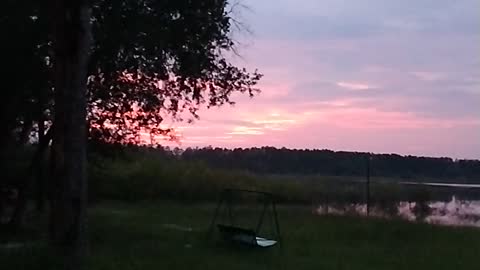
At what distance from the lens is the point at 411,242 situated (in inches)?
1041

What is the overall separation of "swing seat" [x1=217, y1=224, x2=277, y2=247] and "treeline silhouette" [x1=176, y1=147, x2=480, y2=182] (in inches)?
977

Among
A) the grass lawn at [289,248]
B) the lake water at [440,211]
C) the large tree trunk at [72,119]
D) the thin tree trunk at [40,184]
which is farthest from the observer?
the lake water at [440,211]

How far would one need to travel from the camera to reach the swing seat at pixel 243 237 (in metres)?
22.0

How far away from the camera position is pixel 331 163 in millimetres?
59094

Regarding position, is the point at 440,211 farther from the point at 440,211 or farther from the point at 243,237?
the point at 243,237

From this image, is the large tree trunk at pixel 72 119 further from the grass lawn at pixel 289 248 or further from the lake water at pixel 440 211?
the lake water at pixel 440 211

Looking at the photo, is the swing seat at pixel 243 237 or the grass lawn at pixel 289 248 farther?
the swing seat at pixel 243 237

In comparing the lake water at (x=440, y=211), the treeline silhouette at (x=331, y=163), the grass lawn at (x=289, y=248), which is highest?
the treeline silhouette at (x=331, y=163)

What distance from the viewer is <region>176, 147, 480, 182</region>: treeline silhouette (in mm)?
52188

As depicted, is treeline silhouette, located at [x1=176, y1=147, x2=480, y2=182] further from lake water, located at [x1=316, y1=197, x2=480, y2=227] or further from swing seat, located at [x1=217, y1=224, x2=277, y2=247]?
swing seat, located at [x1=217, y1=224, x2=277, y2=247]

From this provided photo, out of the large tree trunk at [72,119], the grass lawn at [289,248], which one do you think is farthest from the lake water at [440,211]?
the large tree trunk at [72,119]

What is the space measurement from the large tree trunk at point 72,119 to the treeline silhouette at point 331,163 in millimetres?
31126

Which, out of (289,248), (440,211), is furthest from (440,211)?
(289,248)

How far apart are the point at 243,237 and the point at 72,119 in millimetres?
6603
